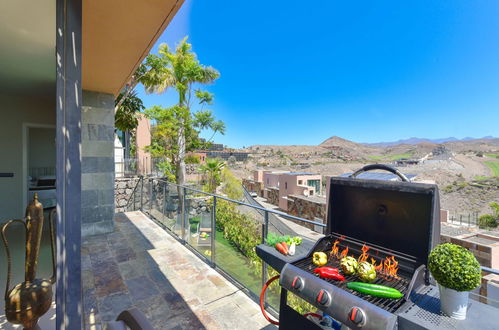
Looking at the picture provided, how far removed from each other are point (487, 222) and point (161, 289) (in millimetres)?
33409

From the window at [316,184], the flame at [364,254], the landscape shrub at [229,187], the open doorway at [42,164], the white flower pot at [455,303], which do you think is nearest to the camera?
the white flower pot at [455,303]

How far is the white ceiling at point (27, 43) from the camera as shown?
79.5 inches

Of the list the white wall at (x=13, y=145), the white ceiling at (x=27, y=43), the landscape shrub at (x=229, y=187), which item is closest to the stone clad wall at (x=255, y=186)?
the landscape shrub at (x=229, y=187)

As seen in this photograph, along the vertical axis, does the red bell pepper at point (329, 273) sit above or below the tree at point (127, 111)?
below

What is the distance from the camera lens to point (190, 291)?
271 cm

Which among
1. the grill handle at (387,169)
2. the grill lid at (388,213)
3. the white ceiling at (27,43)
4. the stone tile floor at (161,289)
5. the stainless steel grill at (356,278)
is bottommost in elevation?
the stone tile floor at (161,289)

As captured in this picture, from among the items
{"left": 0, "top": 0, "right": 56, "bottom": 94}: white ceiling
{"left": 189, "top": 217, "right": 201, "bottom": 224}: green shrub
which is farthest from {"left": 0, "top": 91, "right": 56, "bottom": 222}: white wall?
{"left": 189, "top": 217, "right": 201, "bottom": 224}: green shrub

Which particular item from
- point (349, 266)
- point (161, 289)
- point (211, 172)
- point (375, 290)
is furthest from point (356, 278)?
point (211, 172)

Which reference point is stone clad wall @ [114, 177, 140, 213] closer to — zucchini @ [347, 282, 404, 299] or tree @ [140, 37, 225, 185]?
tree @ [140, 37, 225, 185]

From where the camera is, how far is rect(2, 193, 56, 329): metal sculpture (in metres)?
1.58

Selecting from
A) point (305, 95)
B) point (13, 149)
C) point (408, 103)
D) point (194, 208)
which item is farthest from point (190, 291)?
point (408, 103)

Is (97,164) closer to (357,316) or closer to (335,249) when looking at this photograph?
(335,249)

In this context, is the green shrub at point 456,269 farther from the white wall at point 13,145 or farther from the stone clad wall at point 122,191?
the stone clad wall at point 122,191

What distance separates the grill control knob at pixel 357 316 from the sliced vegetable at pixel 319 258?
374 millimetres
